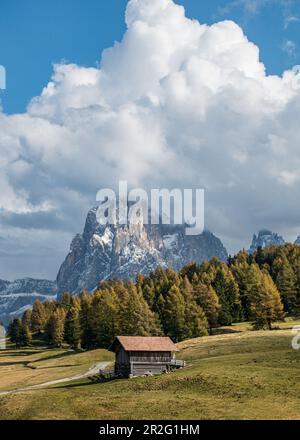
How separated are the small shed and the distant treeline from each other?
31062 millimetres

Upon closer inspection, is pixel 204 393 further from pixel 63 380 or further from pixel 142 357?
pixel 63 380

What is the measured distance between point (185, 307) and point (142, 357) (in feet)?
136

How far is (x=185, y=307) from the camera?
12175 cm

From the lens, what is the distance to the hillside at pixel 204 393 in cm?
4488

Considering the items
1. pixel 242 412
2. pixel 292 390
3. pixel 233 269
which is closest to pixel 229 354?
pixel 292 390

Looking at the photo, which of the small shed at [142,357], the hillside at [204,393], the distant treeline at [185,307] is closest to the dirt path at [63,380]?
the hillside at [204,393]

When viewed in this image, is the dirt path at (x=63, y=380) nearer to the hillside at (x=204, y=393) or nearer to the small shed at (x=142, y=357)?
the hillside at (x=204, y=393)

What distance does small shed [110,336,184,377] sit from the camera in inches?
3157

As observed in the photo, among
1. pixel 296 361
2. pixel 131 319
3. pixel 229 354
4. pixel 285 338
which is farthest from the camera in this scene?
pixel 131 319

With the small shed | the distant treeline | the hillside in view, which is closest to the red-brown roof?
the small shed
